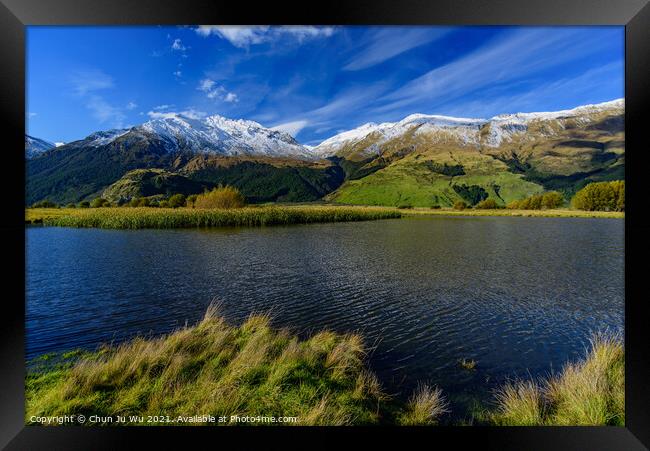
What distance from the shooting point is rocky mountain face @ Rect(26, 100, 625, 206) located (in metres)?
47.5

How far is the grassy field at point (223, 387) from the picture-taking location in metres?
3.88

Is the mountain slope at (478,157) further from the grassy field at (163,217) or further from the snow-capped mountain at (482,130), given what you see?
the grassy field at (163,217)

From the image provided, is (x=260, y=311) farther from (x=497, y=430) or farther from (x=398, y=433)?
(x=497, y=430)

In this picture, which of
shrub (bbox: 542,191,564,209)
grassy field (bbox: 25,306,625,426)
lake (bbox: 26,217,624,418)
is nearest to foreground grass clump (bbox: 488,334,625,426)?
grassy field (bbox: 25,306,625,426)

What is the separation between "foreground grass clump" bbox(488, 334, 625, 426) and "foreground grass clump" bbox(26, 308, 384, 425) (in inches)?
79.1

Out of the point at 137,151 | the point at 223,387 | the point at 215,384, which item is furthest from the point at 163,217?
the point at 137,151

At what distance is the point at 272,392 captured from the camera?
13.5 ft

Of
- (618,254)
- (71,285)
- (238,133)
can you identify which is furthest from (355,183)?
(71,285)

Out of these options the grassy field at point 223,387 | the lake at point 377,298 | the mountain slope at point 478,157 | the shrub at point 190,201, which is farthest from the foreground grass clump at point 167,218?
the mountain slope at point 478,157

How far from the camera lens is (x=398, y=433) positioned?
3594mm

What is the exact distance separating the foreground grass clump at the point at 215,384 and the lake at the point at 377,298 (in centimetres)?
98

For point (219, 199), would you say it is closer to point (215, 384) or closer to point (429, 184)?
point (215, 384)
